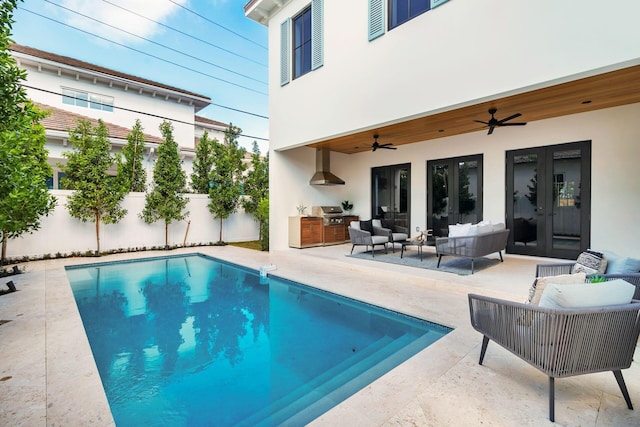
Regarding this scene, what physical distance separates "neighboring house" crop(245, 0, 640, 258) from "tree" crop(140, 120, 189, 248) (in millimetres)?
3448

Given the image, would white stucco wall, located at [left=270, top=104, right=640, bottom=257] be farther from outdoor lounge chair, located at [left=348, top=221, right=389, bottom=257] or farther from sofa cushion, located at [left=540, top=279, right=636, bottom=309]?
sofa cushion, located at [left=540, top=279, right=636, bottom=309]

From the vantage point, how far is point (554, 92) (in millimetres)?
5383

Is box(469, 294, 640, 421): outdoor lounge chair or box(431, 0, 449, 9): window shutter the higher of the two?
box(431, 0, 449, 9): window shutter

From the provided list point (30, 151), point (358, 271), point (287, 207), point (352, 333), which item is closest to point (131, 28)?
point (30, 151)

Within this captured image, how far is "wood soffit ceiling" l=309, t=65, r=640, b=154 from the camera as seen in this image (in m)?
5.02

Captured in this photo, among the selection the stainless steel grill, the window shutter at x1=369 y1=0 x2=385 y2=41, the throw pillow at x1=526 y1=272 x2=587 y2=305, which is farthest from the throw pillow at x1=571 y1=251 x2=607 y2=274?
the stainless steel grill

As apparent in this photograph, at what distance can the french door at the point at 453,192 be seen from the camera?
8328 millimetres

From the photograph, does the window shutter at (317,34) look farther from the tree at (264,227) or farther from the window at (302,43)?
the tree at (264,227)

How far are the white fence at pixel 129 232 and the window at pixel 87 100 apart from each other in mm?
5325

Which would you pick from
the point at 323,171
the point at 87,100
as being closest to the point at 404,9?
the point at 323,171

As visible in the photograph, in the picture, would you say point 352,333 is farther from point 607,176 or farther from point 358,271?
point 607,176

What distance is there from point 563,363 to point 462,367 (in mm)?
855

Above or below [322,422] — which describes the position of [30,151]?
above

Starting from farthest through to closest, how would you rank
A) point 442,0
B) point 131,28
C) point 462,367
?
point 131,28 → point 442,0 → point 462,367
